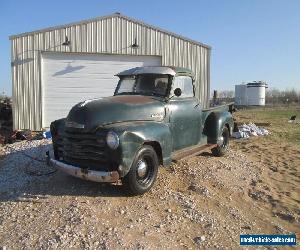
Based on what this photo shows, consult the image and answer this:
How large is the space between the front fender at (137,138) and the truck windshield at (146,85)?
3.43ft

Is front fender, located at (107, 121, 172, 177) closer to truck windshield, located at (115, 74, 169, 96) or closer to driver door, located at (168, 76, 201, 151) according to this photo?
driver door, located at (168, 76, 201, 151)

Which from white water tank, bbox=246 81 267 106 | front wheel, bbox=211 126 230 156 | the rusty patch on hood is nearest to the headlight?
the rusty patch on hood

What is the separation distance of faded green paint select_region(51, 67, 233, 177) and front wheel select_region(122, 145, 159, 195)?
145 millimetres

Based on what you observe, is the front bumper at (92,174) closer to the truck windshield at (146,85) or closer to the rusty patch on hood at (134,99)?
the rusty patch on hood at (134,99)

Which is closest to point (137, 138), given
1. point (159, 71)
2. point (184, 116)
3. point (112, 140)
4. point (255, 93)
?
point (112, 140)

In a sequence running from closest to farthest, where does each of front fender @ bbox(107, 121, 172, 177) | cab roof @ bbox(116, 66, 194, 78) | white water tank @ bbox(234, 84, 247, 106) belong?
front fender @ bbox(107, 121, 172, 177)
cab roof @ bbox(116, 66, 194, 78)
white water tank @ bbox(234, 84, 247, 106)

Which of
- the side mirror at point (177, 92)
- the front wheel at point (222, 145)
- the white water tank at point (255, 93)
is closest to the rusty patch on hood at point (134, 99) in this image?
the side mirror at point (177, 92)

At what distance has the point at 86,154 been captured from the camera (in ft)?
20.9

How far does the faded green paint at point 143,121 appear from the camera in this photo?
615 centimetres

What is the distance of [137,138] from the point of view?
622 centimetres

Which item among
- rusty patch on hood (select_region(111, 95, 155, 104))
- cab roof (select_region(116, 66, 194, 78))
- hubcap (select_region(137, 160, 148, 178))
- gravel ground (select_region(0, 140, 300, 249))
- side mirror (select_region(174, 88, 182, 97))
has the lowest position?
gravel ground (select_region(0, 140, 300, 249))

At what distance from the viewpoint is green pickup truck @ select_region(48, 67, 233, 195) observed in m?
6.11

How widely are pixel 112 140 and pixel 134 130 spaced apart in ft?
1.41

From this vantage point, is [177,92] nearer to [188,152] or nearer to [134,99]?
[134,99]
